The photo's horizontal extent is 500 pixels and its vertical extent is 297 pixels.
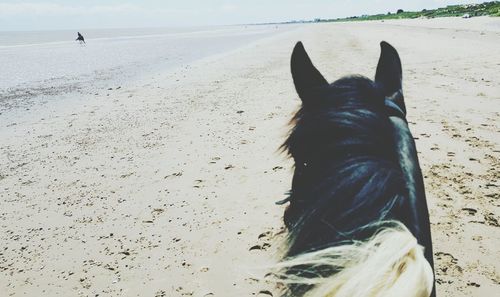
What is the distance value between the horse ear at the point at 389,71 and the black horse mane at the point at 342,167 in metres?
0.44

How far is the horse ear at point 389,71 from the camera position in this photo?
172 centimetres

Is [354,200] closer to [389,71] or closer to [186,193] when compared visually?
[389,71]

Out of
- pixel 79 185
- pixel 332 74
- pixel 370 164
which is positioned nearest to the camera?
pixel 370 164

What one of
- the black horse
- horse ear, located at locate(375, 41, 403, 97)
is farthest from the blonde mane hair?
horse ear, located at locate(375, 41, 403, 97)

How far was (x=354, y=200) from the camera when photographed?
1.00m

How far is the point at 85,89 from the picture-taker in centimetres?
1352

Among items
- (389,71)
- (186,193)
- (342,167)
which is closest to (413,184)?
(342,167)

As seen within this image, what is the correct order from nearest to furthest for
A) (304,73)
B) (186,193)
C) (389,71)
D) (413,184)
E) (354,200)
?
(354,200), (413,184), (304,73), (389,71), (186,193)

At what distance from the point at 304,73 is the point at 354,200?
0.69 meters

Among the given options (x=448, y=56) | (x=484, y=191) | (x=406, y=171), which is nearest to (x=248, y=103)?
(x=484, y=191)

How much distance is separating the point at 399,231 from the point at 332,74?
12202mm

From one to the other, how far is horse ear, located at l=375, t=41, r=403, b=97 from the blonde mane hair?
98cm

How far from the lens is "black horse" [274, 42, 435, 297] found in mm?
798

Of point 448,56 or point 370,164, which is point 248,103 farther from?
point 448,56
